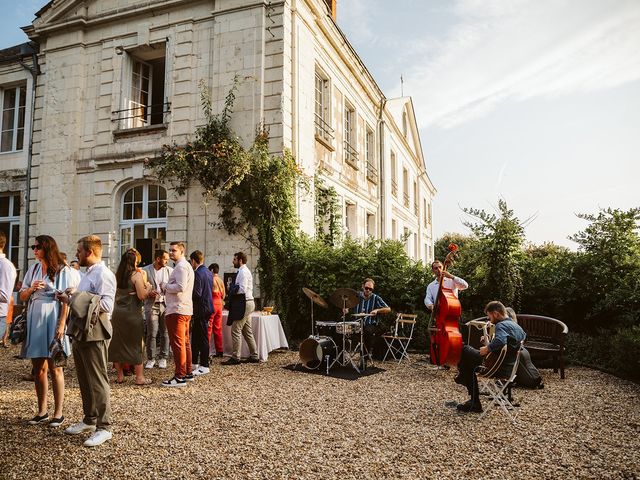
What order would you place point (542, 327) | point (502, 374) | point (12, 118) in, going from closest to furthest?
point (502, 374) → point (542, 327) → point (12, 118)

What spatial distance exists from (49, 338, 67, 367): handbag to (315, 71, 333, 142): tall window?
947cm

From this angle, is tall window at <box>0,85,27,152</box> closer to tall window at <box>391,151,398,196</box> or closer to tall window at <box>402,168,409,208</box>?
tall window at <box>391,151,398,196</box>

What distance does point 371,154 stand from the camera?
17125 millimetres

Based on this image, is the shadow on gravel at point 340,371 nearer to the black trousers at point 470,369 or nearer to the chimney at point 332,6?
the black trousers at point 470,369

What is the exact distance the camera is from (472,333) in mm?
8086

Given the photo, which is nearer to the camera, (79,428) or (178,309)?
(79,428)

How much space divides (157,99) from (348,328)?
9.16m

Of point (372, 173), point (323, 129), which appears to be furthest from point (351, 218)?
point (323, 129)

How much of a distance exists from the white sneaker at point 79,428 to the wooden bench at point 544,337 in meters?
4.84

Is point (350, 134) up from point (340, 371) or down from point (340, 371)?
up

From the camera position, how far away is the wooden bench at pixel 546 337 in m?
6.90

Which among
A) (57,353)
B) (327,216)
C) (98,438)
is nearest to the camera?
(98,438)

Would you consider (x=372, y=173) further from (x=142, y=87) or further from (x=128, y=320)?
(x=128, y=320)

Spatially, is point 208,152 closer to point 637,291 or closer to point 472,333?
point 472,333
